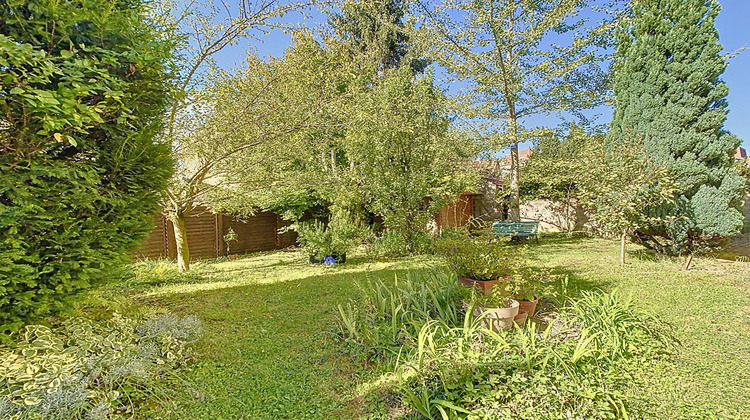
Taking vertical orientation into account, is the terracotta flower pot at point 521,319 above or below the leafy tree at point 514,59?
below

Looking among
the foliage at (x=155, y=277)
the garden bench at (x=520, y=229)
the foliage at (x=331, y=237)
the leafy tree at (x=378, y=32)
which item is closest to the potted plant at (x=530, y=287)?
the foliage at (x=331, y=237)

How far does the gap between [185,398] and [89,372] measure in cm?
58

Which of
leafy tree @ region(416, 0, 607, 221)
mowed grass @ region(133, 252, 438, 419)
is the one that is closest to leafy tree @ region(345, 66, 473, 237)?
mowed grass @ region(133, 252, 438, 419)

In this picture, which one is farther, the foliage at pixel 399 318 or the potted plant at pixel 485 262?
the potted plant at pixel 485 262

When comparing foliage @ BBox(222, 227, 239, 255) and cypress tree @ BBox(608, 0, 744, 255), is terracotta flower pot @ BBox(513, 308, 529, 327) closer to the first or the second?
cypress tree @ BBox(608, 0, 744, 255)

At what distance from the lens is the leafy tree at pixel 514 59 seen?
8852 mm

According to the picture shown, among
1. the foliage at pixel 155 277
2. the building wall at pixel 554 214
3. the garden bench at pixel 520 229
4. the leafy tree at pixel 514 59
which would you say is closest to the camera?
the foliage at pixel 155 277

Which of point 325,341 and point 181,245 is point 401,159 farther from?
point 325,341

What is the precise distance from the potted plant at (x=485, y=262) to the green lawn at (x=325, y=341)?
1.40 meters

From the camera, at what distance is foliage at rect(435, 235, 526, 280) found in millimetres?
3545

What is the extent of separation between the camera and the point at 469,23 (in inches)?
355

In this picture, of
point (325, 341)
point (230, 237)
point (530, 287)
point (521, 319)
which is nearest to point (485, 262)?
point (530, 287)

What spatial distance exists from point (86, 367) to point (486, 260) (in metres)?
3.42

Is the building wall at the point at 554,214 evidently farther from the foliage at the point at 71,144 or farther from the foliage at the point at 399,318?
the foliage at the point at 71,144
